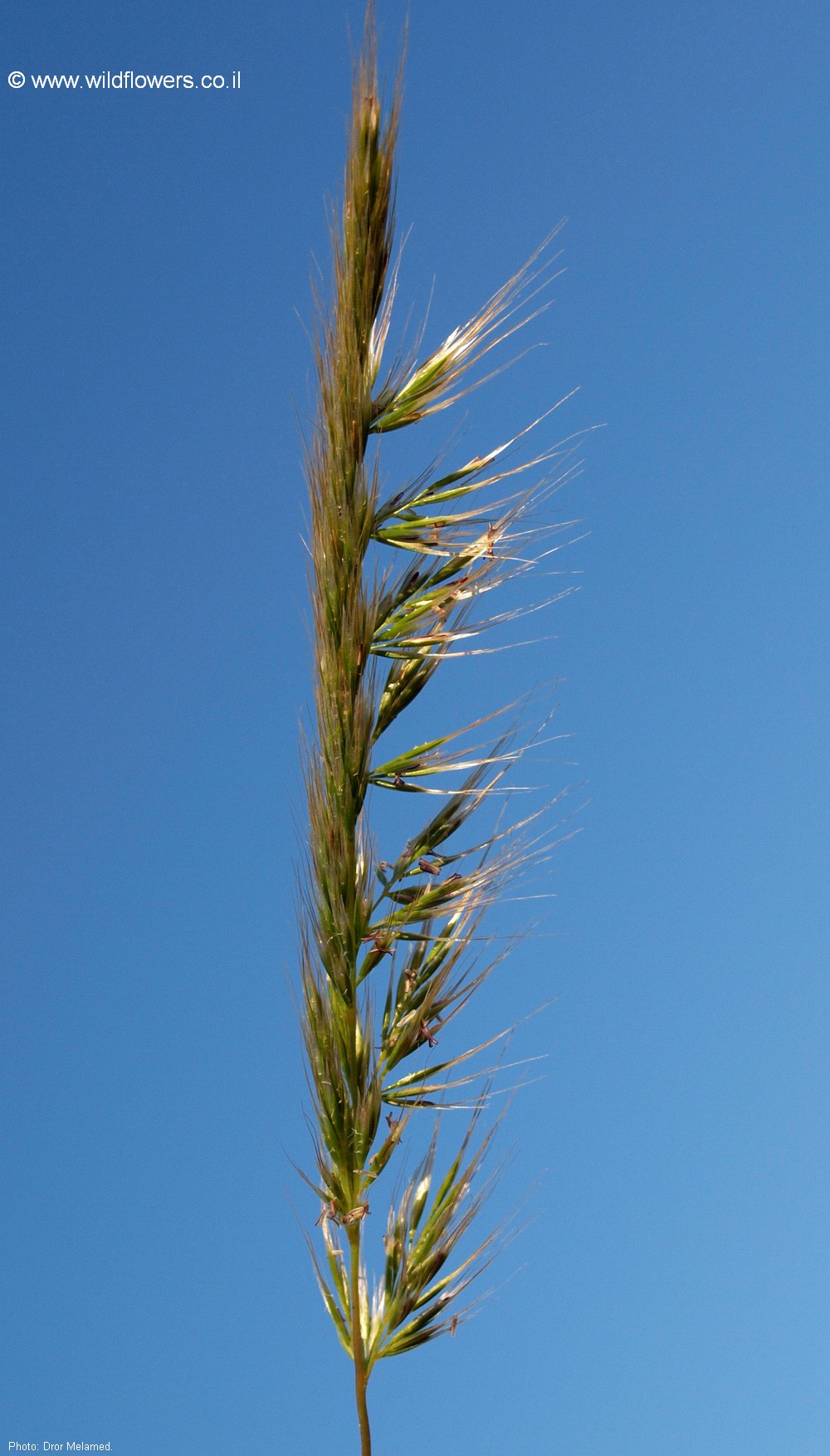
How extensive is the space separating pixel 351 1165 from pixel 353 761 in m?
0.71

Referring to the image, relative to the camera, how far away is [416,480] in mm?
2627

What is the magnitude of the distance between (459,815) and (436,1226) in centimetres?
73

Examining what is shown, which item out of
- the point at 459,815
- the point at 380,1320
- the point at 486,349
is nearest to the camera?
the point at 380,1320

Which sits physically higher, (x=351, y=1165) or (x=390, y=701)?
(x=390, y=701)

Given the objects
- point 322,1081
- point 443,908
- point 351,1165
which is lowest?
point 351,1165

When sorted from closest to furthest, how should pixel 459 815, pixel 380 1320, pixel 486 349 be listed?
pixel 380 1320 → pixel 459 815 → pixel 486 349

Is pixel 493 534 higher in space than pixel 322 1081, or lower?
higher

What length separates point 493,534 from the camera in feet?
8.65

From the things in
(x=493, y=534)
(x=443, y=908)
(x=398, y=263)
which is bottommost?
(x=443, y=908)

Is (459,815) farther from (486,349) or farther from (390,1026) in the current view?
(486,349)

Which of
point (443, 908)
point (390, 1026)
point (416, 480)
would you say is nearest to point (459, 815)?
point (443, 908)

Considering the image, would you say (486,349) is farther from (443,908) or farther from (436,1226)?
(436,1226)

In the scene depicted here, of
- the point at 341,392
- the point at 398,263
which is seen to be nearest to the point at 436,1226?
the point at 341,392

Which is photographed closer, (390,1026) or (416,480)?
(390,1026)
